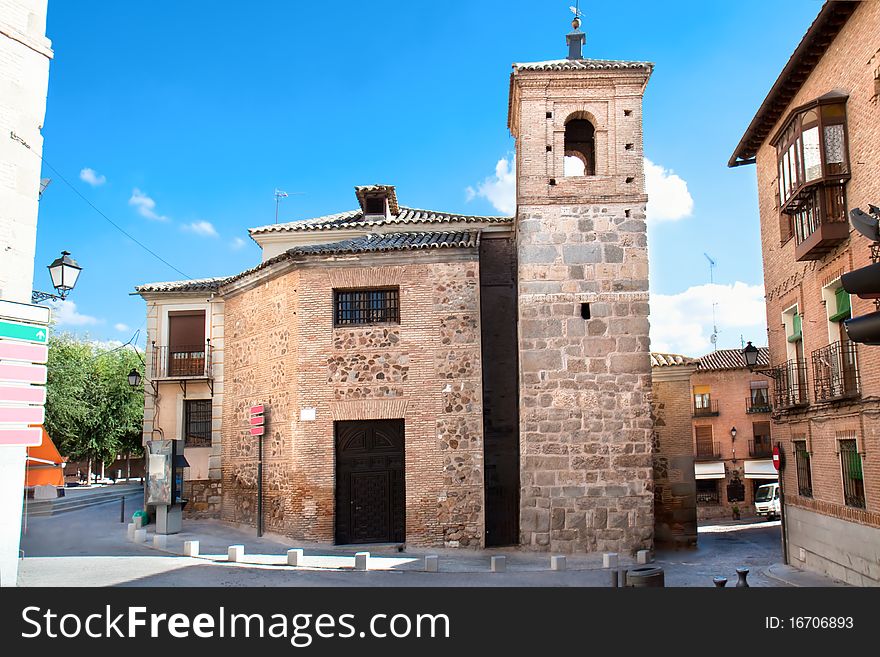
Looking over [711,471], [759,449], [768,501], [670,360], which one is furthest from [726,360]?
[670,360]

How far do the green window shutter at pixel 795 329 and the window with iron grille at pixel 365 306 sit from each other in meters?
7.95

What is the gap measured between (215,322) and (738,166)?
13.2m

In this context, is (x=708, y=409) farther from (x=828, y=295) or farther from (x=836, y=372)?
(x=836, y=372)

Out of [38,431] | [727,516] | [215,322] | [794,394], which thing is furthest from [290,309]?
[727,516]

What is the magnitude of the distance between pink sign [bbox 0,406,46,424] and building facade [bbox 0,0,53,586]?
362 millimetres

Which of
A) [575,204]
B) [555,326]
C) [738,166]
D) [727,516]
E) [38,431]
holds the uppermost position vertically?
[738,166]

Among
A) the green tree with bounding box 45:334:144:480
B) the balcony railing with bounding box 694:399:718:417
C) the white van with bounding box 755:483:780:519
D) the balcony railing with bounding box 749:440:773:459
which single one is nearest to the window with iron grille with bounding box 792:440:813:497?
the white van with bounding box 755:483:780:519

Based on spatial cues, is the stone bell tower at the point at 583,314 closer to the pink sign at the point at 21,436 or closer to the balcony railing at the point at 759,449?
the pink sign at the point at 21,436

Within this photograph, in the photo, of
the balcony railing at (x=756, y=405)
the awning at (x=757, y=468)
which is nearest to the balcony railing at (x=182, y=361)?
the balcony railing at (x=756, y=405)

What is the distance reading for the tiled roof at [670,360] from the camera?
59.3ft

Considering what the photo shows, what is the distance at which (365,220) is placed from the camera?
20.4 meters

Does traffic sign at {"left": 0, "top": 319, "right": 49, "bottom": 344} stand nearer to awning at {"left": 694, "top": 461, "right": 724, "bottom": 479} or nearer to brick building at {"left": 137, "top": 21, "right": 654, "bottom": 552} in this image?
brick building at {"left": 137, "top": 21, "right": 654, "bottom": 552}
